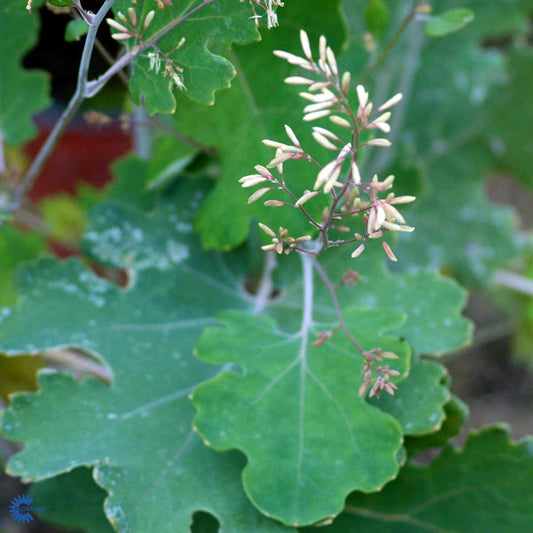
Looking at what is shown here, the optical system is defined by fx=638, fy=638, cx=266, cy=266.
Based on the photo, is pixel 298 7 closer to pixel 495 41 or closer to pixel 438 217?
pixel 438 217

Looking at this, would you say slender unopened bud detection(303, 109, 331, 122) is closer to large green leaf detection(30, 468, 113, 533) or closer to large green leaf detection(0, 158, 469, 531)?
large green leaf detection(0, 158, 469, 531)

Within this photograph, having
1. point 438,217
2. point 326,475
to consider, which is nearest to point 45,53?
point 438,217

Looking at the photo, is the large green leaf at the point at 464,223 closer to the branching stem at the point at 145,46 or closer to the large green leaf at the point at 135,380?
the large green leaf at the point at 135,380

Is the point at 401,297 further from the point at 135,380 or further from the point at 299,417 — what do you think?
the point at 135,380

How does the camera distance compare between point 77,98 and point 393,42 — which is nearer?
point 77,98

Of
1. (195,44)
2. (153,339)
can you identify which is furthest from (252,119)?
(153,339)

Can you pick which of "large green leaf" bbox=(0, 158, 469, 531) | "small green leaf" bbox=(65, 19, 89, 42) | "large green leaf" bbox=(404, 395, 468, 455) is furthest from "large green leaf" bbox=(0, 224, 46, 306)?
"large green leaf" bbox=(404, 395, 468, 455)

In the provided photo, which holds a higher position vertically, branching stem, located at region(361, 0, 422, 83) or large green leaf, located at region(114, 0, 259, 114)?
large green leaf, located at region(114, 0, 259, 114)
